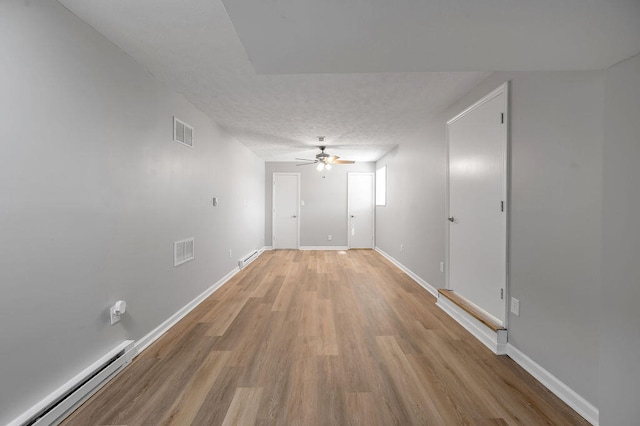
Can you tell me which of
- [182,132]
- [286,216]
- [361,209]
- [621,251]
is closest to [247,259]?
[286,216]

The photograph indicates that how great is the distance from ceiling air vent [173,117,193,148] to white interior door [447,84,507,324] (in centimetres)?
301

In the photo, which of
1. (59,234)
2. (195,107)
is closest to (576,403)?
(59,234)

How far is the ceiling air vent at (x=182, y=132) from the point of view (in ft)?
8.78

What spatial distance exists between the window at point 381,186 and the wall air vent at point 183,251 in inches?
166

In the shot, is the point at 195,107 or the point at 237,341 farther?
the point at 195,107

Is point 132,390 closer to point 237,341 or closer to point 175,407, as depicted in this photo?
point 175,407

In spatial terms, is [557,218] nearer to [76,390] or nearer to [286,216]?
[76,390]

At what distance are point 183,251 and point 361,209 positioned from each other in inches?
196

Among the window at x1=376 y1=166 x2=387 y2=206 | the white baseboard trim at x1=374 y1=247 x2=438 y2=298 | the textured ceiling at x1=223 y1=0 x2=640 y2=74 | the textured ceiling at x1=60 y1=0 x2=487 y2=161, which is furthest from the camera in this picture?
the window at x1=376 y1=166 x2=387 y2=206

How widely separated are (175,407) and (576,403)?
2386 mm

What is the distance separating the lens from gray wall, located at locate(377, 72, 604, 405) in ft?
4.78

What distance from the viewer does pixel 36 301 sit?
1.39 metres

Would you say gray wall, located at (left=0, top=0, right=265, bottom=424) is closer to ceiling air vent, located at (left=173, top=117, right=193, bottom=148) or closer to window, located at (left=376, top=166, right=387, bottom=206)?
ceiling air vent, located at (left=173, top=117, right=193, bottom=148)

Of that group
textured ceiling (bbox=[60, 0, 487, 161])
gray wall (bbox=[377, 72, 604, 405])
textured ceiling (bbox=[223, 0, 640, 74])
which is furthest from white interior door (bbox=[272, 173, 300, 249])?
textured ceiling (bbox=[223, 0, 640, 74])
